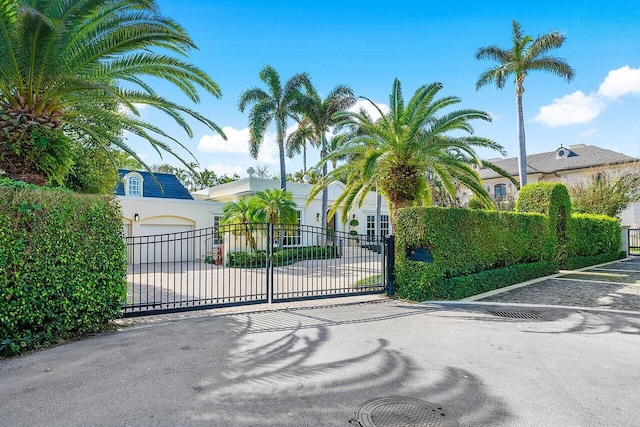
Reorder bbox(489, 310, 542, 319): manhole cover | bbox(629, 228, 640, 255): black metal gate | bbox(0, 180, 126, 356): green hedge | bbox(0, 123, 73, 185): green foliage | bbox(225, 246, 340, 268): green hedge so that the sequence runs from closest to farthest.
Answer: bbox(0, 180, 126, 356): green hedge
bbox(0, 123, 73, 185): green foliage
bbox(489, 310, 542, 319): manhole cover
bbox(225, 246, 340, 268): green hedge
bbox(629, 228, 640, 255): black metal gate

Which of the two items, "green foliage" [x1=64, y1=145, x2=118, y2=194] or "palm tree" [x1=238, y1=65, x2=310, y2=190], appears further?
"palm tree" [x1=238, y1=65, x2=310, y2=190]

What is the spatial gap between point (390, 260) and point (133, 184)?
1753cm

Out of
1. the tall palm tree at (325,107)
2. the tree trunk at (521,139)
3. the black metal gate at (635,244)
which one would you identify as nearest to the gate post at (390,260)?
the tall palm tree at (325,107)

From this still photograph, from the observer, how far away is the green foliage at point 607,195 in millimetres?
23258

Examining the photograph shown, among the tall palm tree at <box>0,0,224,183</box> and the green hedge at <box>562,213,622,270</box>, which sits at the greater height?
the tall palm tree at <box>0,0,224,183</box>

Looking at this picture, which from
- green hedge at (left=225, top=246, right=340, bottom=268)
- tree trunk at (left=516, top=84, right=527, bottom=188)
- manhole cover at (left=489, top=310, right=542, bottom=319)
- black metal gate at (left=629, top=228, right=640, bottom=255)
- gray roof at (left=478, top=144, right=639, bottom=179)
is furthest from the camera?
gray roof at (left=478, top=144, right=639, bottom=179)

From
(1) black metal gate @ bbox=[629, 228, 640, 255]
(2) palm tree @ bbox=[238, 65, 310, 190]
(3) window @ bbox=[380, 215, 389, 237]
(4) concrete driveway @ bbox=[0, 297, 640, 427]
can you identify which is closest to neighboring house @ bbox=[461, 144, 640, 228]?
(1) black metal gate @ bbox=[629, 228, 640, 255]

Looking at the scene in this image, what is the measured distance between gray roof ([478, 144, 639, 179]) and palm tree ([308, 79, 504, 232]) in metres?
22.5

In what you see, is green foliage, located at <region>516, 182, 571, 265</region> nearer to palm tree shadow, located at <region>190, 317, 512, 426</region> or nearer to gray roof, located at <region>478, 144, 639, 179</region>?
palm tree shadow, located at <region>190, 317, 512, 426</region>

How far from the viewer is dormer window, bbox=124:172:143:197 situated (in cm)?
2100

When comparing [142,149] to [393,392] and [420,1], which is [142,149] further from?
[420,1]

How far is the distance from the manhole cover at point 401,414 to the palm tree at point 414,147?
255 inches

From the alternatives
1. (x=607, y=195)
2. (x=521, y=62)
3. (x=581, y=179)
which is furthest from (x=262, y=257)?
(x=581, y=179)

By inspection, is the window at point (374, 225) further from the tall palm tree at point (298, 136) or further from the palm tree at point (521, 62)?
the palm tree at point (521, 62)
